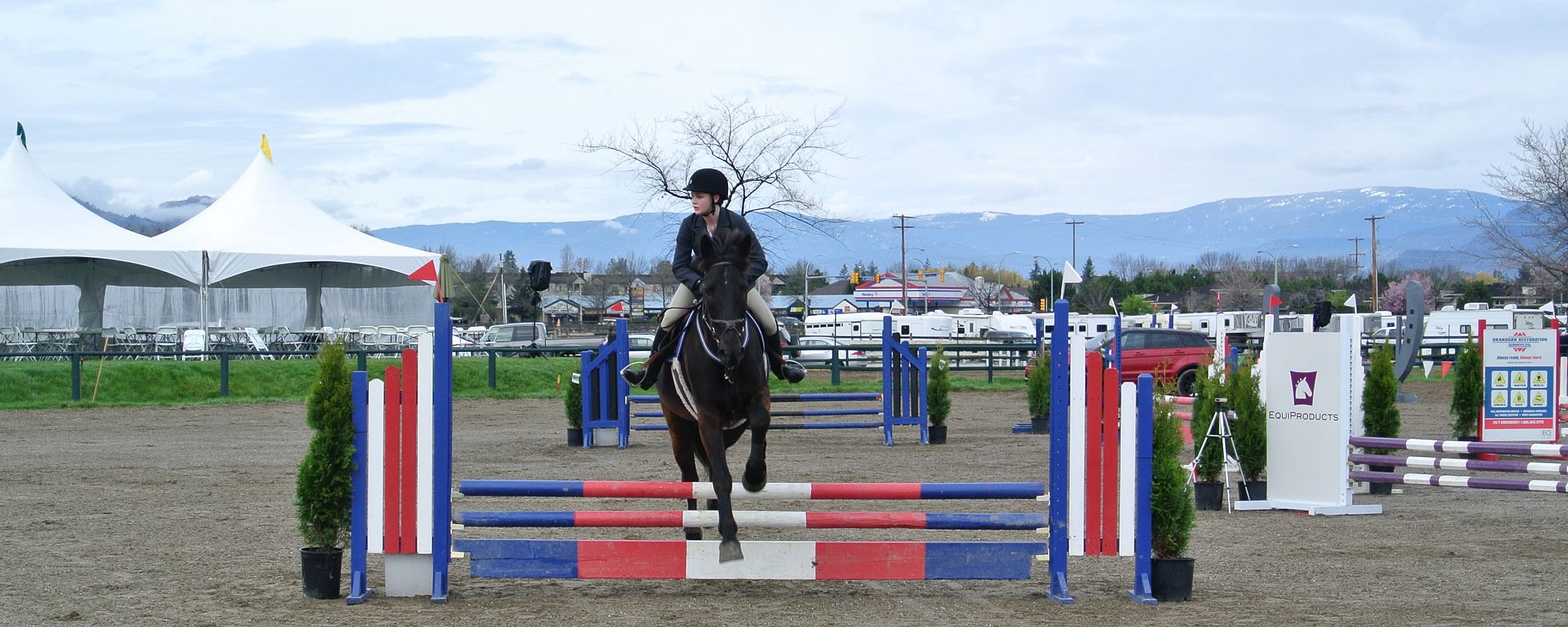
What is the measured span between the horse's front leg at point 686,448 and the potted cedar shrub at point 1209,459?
14.3 feet

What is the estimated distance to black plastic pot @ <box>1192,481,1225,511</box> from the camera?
9.66m

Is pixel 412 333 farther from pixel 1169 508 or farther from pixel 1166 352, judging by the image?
pixel 1169 508

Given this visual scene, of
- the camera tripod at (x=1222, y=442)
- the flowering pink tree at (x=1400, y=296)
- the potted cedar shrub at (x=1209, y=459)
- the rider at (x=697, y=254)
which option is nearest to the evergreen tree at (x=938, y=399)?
the camera tripod at (x=1222, y=442)

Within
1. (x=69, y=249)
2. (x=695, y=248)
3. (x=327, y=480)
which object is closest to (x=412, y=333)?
(x=69, y=249)

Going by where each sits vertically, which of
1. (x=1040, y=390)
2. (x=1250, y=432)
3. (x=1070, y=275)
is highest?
(x=1070, y=275)

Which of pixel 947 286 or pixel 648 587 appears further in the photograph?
pixel 947 286

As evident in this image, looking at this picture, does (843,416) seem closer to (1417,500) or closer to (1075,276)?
(1075,276)

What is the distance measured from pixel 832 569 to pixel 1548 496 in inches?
307

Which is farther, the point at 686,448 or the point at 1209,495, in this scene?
the point at 1209,495

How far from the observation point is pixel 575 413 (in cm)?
1495

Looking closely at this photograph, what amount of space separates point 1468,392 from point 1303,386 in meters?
3.51

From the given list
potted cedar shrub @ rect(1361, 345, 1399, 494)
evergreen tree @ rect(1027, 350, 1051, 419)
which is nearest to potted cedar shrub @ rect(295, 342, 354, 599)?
potted cedar shrub @ rect(1361, 345, 1399, 494)

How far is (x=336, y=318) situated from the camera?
30891 millimetres

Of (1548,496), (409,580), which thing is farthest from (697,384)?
(1548,496)
